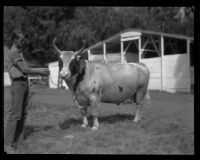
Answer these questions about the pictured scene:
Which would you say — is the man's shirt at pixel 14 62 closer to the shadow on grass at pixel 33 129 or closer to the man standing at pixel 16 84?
the man standing at pixel 16 84

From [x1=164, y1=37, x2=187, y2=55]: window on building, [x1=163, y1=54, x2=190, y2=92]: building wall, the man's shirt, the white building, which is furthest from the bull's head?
[x1=164, y1=37, x2=187, y2=55]: window on building

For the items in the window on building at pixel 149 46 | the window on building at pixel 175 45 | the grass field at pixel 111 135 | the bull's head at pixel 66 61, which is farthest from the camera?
the window on building at pixel 149 46

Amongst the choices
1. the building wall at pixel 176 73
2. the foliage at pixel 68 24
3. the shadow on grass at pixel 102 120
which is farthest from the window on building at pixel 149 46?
the foliage at pixel 68 24

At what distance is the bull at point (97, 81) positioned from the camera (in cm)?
850

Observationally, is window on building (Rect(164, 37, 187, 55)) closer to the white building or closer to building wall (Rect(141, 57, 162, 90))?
the white building

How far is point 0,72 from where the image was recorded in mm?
5465

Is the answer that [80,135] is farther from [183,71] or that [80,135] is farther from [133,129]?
[183,71]

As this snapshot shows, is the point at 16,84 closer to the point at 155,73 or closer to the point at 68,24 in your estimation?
the point at 155,73

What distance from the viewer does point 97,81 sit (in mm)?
9016

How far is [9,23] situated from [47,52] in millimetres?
8772

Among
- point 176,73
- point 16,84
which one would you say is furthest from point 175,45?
point 16,84

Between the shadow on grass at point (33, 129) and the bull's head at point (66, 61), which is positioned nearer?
the bull's head at point (66, 61)

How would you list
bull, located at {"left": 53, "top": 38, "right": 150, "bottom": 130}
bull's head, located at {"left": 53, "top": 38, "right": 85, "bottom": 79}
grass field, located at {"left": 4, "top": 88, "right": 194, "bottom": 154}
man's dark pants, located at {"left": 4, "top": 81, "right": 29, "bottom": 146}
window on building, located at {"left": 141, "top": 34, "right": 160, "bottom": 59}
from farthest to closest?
1. window on building, located at {"left": 141, "top": 34, "right": 160, "bottom": 59}
2. bull, located at {"left": 53, "top": 38, "right": 150, "bottom": 130}
3. bull's head, located at {"left": 53, "top": 38, "right": 85, "bottom": 79}
4. man's dark pants, located at {"left": 4, "top": 81, "right": 29, "bottom": 146}
5. grass field, located at {"left": 4, "top": 88, "right": 194, "bottom": 154}

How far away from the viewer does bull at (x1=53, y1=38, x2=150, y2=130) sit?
27.9 ft
